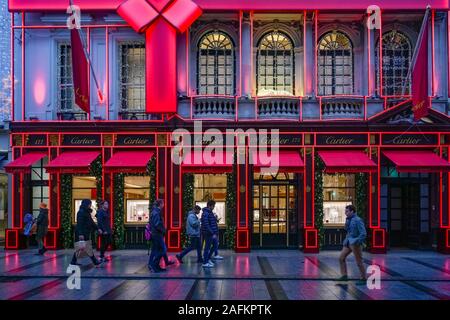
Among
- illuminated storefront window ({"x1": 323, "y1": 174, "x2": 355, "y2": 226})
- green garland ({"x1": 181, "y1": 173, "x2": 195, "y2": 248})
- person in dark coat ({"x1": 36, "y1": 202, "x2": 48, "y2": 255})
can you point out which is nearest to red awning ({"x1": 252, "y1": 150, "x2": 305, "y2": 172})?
illuminated storefront window ({"x1": 323, "y1": 174, "x2": 355, "y2": 226})

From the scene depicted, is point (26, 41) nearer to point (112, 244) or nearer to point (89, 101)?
point (89, 101)

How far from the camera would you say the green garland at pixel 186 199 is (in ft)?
61.8

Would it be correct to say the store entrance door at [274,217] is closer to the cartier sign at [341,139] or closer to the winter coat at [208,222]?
the cartier sign at [341,139]

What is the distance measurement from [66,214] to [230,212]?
565cm

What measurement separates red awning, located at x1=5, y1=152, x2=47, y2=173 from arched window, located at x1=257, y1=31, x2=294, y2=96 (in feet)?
26.5

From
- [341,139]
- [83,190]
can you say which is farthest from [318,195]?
[83,190]

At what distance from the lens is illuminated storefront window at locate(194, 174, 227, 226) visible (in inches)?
765

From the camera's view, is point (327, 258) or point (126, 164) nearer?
point (327, 258)

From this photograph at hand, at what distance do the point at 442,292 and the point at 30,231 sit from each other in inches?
498

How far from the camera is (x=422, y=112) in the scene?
17359 mm

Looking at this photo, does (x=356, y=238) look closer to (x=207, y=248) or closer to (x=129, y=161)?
(x=207, y=248)

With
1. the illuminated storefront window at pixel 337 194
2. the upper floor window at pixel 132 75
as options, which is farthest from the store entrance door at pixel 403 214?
the upper floor window at pixel 132 75

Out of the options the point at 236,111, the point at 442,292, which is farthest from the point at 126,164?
the point at 442,292
